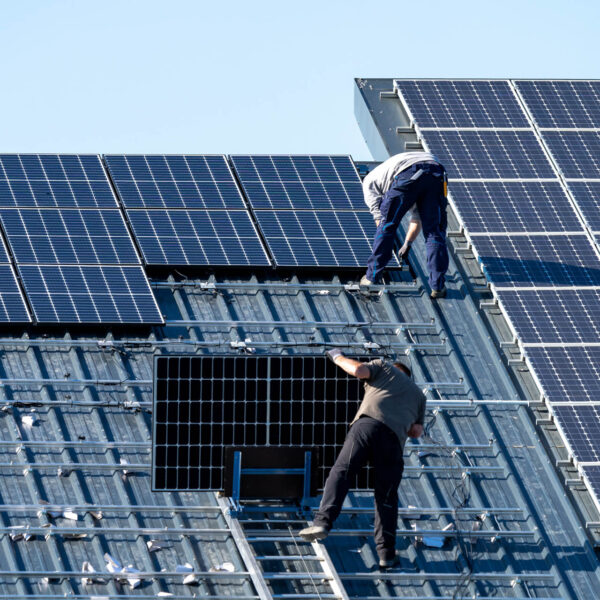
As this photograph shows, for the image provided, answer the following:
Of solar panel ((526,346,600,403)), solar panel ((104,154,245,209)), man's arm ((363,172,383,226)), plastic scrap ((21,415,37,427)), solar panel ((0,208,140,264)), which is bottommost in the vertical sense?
solar panel ((526,346,600,403))

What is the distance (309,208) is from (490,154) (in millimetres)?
3873

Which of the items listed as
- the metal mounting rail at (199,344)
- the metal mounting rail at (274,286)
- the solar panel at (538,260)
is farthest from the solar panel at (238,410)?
the solar panel at (538,260)

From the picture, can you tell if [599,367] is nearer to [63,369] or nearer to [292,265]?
[292,265]

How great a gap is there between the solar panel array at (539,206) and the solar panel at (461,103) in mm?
19

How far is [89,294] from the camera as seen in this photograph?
23.8m

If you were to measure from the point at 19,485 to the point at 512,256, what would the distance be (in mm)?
9534

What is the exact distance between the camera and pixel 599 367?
2397 centimetres

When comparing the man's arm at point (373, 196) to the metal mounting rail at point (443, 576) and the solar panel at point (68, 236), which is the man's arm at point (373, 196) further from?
the metal mounting rail at point (443, 576)

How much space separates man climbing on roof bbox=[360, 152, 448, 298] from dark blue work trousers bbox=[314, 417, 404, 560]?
569 centimetres

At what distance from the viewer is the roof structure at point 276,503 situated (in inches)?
771

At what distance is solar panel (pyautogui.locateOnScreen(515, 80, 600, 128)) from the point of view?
97.0 feet

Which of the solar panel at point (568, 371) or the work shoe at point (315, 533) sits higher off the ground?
the solar panel at point (568, 371)

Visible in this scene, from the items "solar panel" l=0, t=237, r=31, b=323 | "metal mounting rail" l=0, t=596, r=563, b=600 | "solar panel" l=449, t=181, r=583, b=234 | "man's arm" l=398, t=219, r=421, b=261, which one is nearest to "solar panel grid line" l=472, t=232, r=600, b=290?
"solar panel" l=449, t=181, r=583, b=234

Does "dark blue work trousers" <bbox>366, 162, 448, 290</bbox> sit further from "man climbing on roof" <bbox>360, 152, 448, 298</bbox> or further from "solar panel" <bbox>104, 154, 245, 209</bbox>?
"solar panel" <bbox>104, 154, 245, 209</bbox>
